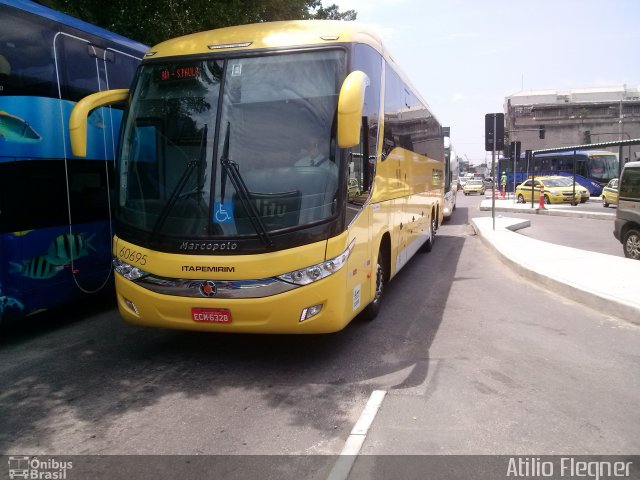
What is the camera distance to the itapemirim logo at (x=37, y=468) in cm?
330

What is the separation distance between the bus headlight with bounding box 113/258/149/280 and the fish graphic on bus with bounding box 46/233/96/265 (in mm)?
1480

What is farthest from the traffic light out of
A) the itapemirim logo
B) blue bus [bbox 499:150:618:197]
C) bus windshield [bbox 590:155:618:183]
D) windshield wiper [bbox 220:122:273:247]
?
bus windshield [bbox 590:155:618:183]

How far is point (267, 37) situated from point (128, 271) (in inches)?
106

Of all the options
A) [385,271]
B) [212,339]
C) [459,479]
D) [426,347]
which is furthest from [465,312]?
[459,479]

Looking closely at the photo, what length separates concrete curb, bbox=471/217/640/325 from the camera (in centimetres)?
700

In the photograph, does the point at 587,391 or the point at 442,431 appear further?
the point at 587,391

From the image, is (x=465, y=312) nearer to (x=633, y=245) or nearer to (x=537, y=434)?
(x=537, y=434)

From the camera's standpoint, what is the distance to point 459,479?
315cm

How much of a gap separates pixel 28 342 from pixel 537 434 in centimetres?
546

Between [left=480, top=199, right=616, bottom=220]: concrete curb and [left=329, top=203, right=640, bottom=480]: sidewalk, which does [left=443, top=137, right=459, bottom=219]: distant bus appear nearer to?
[left=480, top=199, right=616, bottom=220]: concrete curb

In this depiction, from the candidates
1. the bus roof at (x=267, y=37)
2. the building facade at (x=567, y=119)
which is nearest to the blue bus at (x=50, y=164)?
the bus roof at (x=267, y=37)

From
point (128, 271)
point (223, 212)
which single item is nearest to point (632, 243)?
point (223, 212)

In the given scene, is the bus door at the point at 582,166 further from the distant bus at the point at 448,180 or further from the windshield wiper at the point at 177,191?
the windshield wiper at the point at 177,191

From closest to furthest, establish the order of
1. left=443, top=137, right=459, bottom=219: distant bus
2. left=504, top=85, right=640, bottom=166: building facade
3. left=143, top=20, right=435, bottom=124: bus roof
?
left=143, top=20, right=435, bottom=124: bus roof, left=443, top=137, right=459, bottom=219: distant bus, left=504, top=85, right=640, bottom=166: building facade
